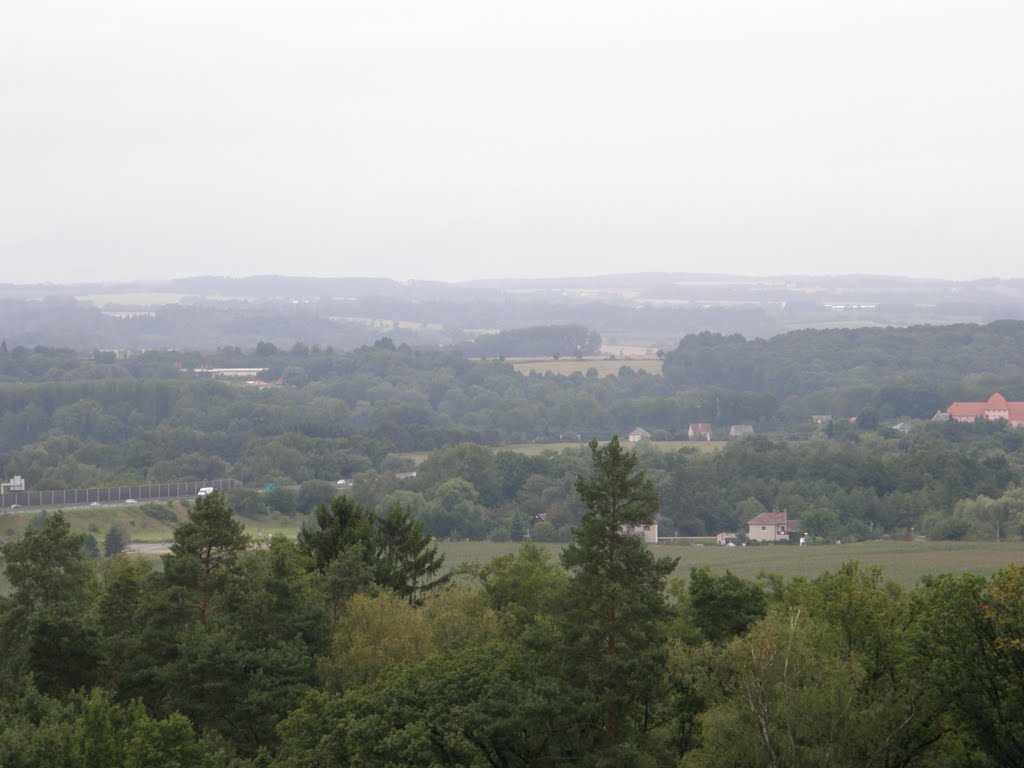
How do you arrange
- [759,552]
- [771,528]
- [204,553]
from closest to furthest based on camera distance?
[204,553] < [759,552] < [771,528]

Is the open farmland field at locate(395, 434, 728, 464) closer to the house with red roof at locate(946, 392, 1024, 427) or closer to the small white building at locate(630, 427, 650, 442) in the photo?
the small white building at locate(630, 427, 650, 442)

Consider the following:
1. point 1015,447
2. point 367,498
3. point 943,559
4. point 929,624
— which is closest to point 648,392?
point 1015,447

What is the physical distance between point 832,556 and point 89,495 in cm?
4452

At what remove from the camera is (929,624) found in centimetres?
2591

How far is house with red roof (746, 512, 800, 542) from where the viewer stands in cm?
8662

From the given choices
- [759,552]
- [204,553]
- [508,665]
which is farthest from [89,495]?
[508,665]

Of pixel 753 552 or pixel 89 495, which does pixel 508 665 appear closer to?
pixel 753 552

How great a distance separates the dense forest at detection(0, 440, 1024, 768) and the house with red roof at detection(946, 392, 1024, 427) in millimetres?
107760

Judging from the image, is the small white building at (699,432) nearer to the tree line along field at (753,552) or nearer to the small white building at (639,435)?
the small white building at (639,435)

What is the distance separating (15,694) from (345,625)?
6621mm

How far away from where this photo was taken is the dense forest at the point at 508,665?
1001 inches

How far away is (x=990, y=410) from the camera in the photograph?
473 ft

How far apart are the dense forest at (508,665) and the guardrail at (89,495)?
5800cm

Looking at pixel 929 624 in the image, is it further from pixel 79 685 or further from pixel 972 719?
pixel 79 685
